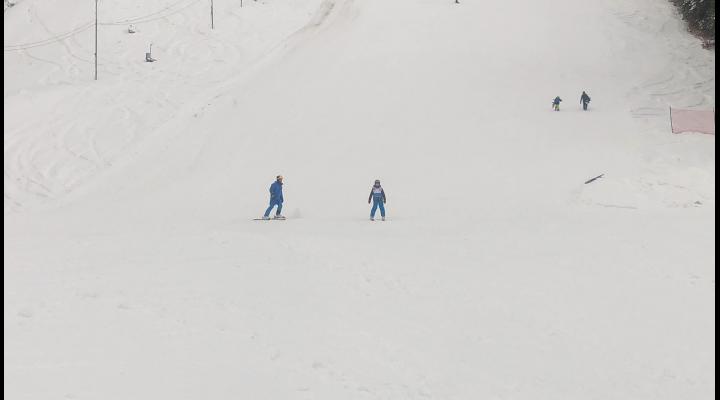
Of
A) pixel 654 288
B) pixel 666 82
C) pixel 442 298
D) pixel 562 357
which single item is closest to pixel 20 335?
pixel 442 298

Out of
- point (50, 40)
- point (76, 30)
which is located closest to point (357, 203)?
point (50, 40)

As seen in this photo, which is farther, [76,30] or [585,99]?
[76,30]

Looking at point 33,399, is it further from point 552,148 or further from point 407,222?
point 552,148

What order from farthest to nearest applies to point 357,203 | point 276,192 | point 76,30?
1. point 76,30
2. point 357,203
3. point 276,192

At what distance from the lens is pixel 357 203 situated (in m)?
19.5

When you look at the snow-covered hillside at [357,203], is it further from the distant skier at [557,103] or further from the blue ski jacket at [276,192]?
the blue ski jacket at [276,192]

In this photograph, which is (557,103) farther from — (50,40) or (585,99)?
(50,40)

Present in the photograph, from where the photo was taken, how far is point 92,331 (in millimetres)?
6898

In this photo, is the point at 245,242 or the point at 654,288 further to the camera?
the point at 245,242

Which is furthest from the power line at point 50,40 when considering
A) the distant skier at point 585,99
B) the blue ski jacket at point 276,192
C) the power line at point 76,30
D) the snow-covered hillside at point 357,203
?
the distant skier at point 585,99

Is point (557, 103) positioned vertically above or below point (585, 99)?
below

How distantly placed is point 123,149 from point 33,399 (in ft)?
73.3

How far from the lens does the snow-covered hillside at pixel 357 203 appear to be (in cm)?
687

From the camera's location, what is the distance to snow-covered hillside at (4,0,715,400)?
687 cm
